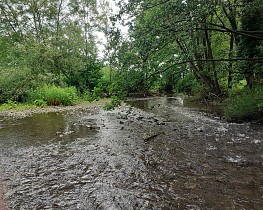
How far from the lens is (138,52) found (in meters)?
6.25

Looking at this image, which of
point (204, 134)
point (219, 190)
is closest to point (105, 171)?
point (219, 190)

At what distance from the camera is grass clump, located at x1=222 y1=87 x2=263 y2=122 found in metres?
7.29

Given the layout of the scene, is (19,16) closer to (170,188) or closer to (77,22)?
(77,22)

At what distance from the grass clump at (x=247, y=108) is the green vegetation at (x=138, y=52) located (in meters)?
0.03

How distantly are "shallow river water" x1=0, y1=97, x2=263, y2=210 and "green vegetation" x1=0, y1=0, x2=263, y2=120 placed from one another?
1.70 meters

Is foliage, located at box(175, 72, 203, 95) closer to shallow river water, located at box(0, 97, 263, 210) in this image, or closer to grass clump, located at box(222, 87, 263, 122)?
grass clump, located at box(222, 87, 263, 122)

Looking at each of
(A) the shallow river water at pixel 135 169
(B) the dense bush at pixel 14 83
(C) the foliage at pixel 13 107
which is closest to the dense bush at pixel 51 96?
(B) the dense bush at pixel 14 83

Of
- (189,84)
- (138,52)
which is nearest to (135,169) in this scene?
(138,52)

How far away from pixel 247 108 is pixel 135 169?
17.7 feet

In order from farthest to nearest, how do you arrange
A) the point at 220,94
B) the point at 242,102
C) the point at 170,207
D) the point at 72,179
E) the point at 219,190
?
the point at 220,94
the point at 242,102
the point at 72,179
the point at 219,190
the point at 170,207

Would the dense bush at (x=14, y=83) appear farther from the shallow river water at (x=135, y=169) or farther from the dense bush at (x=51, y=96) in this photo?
the shallow river water at (x=135, y=169)

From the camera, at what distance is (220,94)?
11922 millimetres

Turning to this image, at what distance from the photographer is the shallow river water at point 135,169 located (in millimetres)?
2967

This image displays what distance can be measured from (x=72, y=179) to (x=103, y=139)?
106 inches
